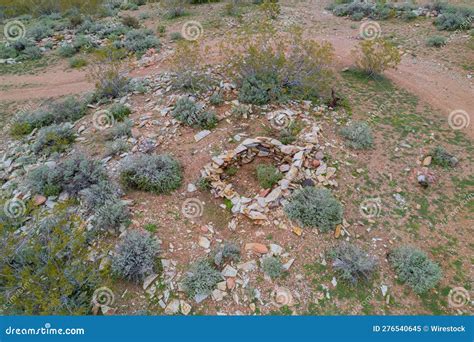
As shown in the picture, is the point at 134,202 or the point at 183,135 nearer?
the point at 134,202

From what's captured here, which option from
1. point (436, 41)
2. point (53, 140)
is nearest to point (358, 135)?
point (53, 140)

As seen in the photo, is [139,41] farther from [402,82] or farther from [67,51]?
[402,82]

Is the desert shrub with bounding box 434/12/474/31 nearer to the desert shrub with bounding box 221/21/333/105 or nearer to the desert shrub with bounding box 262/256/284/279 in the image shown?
Result: the desert shrub with bounding box 221/21/333/105

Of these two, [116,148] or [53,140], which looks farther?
[53,140]

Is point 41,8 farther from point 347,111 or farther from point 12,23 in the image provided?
point 347,111

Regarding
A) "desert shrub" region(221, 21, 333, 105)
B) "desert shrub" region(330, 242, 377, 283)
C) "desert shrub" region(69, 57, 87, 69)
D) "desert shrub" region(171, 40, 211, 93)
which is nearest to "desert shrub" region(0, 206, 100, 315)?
"desert shrub" region(330, 242, 377, 283)

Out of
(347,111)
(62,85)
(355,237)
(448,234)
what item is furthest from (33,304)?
(62,85)
